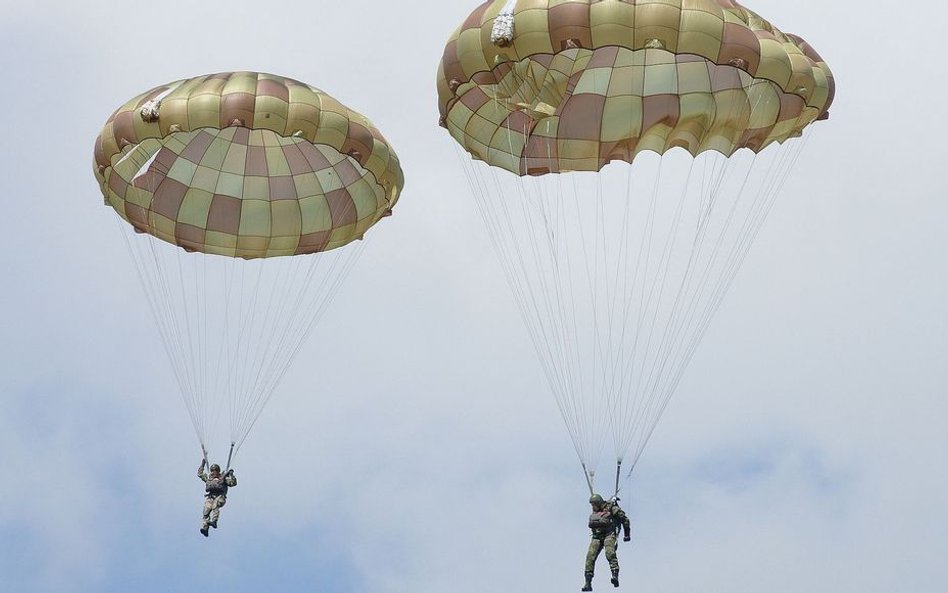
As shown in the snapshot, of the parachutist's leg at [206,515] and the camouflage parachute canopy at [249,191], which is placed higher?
the camouflage parachute canopy at [249,191]

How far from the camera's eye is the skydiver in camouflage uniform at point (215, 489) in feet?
104

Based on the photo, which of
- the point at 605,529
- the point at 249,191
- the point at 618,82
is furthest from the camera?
the point at 249,191

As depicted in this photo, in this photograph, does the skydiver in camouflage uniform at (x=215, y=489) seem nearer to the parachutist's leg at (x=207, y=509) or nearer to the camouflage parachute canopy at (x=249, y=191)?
the parachutist's leg at (x=207, y=509)

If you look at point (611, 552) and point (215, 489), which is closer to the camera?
point (611, 552)

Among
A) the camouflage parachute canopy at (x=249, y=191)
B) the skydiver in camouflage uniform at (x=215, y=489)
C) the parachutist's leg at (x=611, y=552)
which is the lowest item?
the parachutist's leg at (x=611, y=552)

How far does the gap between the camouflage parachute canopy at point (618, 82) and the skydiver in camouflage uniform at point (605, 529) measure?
5707 mm

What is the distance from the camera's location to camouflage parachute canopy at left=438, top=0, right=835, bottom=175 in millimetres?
28266

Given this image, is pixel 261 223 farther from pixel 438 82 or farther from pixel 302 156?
pixel 438 82

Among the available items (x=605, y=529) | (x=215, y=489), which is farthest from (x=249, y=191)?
(x=605, y=529)

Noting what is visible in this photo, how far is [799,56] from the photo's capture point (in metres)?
29.5

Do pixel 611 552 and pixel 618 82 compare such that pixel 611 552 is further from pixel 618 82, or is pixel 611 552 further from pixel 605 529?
pixel 618 82

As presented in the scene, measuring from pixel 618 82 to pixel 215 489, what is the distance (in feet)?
28.5

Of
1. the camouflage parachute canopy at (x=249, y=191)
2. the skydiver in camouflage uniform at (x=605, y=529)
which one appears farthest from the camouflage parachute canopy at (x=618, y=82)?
the skydiver in camouflage uniform at (x=605, y=529)

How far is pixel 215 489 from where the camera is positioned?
3164 centimetres
